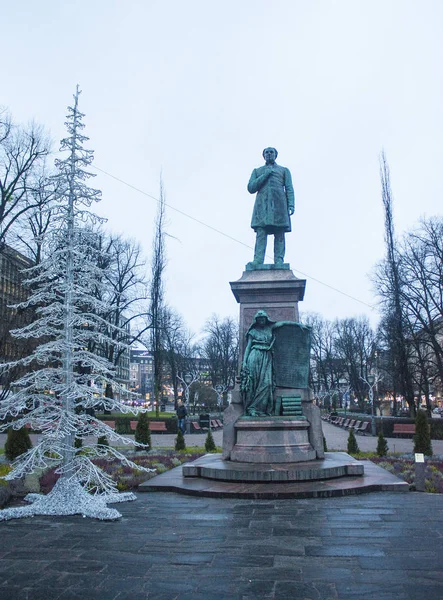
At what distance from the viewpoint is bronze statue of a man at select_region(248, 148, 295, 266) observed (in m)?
12.1

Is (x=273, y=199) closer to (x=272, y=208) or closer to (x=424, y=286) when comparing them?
(x=272, y=208)

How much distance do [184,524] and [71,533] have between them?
135 cm

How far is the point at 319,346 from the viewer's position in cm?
7350

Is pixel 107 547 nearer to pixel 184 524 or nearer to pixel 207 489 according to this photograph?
pixel 184 524

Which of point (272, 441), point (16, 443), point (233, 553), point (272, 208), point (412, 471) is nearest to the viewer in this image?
point (233, 553)

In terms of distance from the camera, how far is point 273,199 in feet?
40.0

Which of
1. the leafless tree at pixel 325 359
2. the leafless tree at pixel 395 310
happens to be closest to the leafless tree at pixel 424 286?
the leafless tree at pixel 395 310

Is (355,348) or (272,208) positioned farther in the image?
(355,348)

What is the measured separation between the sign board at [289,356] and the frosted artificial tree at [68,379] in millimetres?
4069

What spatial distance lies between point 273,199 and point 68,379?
22.3ft

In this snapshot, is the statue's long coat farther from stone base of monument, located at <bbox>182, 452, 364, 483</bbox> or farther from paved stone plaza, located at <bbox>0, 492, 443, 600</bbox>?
paved stone plaza, located at <bbox>0, 492, 443, 600</bbox>

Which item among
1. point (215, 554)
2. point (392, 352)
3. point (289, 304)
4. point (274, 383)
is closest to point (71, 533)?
point (215, 554)

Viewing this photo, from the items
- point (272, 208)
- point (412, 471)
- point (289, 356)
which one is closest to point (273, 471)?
point (289, 356)

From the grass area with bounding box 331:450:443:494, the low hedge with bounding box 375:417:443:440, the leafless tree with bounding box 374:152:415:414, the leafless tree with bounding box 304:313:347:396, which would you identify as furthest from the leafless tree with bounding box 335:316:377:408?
the grass area with bounding box 331:450:443:494
